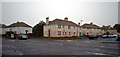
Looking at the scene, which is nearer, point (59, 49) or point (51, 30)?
point (59, 49)

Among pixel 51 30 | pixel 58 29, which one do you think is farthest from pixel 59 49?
pixel 51 30

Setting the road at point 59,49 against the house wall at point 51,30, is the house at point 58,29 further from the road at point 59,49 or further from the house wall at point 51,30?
the road at point 59,49

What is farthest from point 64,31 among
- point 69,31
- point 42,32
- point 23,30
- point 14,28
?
point 14,28

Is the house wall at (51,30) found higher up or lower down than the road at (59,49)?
higher up

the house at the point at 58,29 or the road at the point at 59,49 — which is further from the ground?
the house at the point at 58,29

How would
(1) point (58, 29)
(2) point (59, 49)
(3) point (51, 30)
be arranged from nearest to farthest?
(2) point (59, 49) → (1) point (58, 29) → (3) point (51, 30)

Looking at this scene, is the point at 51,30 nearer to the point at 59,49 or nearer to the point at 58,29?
the point at 58,29

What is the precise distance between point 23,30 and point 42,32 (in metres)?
21.8

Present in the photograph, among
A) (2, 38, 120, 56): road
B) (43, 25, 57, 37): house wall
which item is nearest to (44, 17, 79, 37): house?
(43, 25, 57, 37): house wall

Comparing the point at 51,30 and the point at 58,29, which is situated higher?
the point at 58,29

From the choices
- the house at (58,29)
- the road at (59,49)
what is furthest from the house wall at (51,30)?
the road at (59,49)

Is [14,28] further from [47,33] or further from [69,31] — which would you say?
[69,31]

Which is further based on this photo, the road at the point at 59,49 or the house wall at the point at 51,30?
the house wall at the point at 51,30

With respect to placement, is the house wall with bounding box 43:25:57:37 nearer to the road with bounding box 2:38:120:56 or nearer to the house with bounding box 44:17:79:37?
the house with bounding box 44:17:79:37
